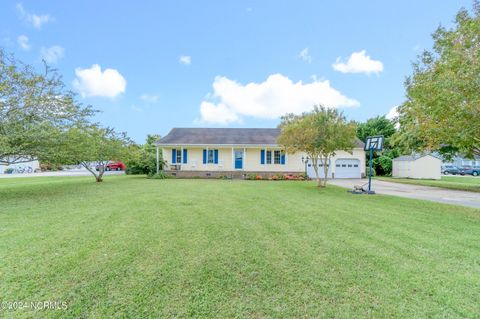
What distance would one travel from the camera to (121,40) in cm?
→ 1617

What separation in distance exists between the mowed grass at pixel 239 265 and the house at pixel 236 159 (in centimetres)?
1336

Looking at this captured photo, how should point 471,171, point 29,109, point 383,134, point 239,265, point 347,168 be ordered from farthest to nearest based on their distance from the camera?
point 471,171, point 383,134, point 347,168, point 29,109, point 239,265

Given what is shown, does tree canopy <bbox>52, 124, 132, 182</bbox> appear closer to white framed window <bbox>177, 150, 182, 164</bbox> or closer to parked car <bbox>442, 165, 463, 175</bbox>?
white framed window <bbox>177, 150, 182, 164</bbox>

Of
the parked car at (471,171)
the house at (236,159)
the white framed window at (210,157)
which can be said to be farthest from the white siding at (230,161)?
the parked car at (471,171)

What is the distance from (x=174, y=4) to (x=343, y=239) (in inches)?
625

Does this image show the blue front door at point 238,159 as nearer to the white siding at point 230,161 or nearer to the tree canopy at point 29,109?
the white siding at point 230,161

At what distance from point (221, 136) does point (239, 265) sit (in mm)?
18582

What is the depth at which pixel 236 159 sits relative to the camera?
20125 millimetres

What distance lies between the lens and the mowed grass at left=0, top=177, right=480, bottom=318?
2.50 meters

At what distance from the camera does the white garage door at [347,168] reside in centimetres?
2059

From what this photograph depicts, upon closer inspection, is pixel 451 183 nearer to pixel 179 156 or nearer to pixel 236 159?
pixel 236 159

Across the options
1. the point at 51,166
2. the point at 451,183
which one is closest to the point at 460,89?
the point at 451,183

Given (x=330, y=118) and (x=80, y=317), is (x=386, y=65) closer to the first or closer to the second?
(x=330, y=118)

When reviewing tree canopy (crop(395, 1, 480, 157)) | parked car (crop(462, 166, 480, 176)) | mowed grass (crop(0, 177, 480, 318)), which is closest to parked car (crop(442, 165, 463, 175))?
parked car (crop(462, 166, 480, 176))
